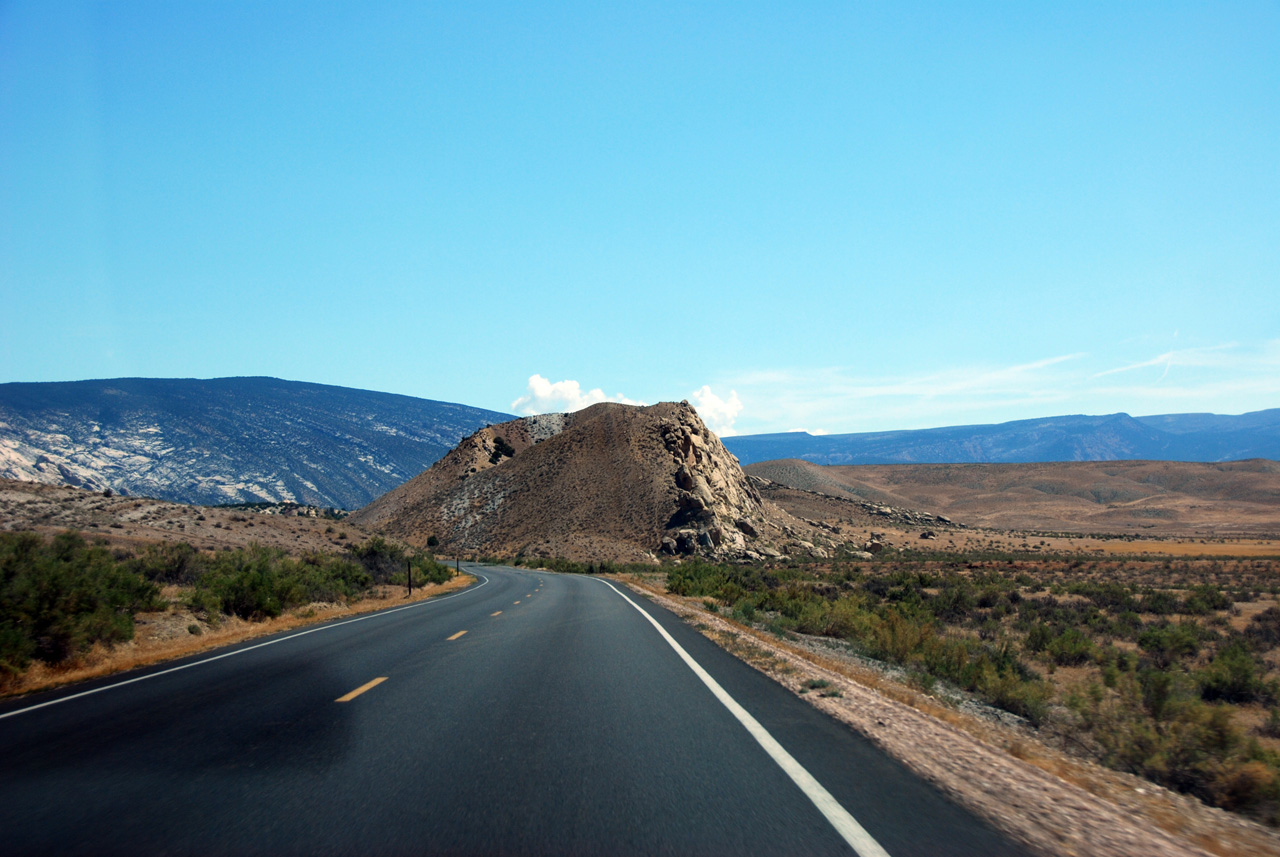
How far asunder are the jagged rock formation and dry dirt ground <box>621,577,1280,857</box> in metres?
55.5

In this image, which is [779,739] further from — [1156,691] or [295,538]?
[295,538]

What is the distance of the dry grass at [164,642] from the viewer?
10.9 meters

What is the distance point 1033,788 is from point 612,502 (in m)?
73.4

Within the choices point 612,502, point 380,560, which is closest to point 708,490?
point 612,502

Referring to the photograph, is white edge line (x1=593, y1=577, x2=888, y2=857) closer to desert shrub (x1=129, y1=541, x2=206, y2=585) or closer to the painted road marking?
the painted road marking

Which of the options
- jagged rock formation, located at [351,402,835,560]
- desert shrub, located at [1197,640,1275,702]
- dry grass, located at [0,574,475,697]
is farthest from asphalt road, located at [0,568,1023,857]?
jagged rock formation, located at [351,402,835,560]

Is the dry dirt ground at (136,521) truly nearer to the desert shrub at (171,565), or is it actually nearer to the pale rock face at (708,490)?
the desert shrub at (171,565)

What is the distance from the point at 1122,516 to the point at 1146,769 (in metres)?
141

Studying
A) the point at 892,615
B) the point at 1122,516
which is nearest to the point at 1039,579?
the point at 892,615

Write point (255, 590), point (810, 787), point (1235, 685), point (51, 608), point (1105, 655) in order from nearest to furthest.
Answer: point (810, 787) → point (1235, 685) → point (51, 608) → point (1105, 655) → point (255, 590)

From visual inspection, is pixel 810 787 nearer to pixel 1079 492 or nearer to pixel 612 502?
pixel 612 502

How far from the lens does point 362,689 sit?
360 inches

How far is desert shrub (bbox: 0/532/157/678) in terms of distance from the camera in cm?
1090

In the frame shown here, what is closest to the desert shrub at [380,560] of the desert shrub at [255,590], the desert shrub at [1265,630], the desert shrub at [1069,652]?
the desert shrub at [255,590]
